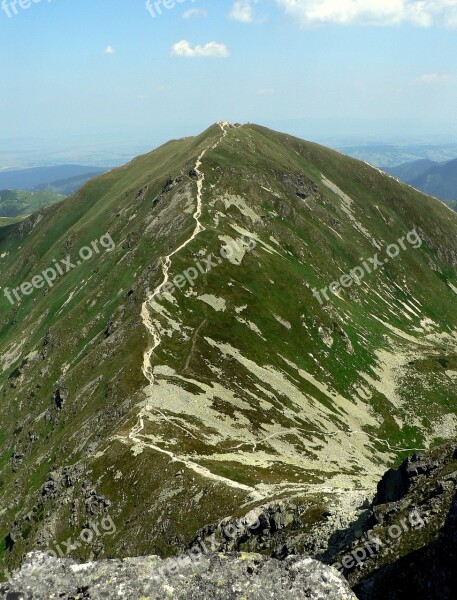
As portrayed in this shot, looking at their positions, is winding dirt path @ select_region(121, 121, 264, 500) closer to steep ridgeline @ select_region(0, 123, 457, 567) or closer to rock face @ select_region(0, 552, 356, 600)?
steep ridgeline @ select_region(0, 123, 457, 567)

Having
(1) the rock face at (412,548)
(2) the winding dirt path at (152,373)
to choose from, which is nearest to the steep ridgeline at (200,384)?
(2) the winding dirt path at (152,373)

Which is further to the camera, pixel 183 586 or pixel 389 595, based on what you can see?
pixel 389 595

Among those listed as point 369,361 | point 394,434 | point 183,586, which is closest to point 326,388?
point 394,434

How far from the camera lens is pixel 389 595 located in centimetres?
2673

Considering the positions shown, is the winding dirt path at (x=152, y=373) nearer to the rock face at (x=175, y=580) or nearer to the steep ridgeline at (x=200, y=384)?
the steep ridgeline at (x=200, y=384)

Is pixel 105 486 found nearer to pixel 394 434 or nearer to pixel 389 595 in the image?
pixel 389 595

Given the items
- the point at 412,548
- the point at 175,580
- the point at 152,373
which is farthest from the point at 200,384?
the point at 175,580

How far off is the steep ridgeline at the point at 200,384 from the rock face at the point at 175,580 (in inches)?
1138

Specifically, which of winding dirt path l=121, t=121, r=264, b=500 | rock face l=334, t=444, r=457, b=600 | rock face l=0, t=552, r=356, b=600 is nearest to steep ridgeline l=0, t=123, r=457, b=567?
winding dirt path l=121, t=121, r=264, b=500

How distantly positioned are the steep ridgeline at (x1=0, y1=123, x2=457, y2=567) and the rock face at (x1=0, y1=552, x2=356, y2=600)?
28894 mm

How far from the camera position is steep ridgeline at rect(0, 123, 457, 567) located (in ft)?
211

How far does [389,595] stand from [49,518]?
60.5 metres

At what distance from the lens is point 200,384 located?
311ft

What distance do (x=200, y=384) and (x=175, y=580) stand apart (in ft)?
244
